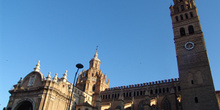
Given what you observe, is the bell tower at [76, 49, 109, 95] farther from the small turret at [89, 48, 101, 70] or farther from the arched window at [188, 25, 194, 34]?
the arched window at [188, 25, 194, 34]

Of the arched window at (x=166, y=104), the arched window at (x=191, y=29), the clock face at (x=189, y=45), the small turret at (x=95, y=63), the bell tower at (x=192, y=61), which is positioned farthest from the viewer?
the small turret at (x=95, y=63)

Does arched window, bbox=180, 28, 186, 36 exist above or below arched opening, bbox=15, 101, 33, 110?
above

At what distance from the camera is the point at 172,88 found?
43.5 meters

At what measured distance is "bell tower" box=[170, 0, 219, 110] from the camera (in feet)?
109

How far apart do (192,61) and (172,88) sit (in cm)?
914

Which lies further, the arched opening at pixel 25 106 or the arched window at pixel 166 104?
the arched window at pixel 166 104

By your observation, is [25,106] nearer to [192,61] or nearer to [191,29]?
[192,61]

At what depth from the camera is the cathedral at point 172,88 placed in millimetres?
34312

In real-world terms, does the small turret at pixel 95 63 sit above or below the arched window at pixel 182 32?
above

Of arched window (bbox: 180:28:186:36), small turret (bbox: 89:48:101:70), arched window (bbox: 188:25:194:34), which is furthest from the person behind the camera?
small turret (bbox: 89:48:101:70)

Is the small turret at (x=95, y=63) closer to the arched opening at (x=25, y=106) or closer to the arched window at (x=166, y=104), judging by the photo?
the arched opening at (x=25, y=106)

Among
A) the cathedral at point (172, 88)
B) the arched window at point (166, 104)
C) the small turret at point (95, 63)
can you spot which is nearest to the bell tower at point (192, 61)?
the cathedral at point (172, 88)

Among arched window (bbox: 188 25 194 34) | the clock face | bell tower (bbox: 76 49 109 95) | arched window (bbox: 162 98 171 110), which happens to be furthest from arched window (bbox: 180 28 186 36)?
bell tower (bbox: 76 49 109 95)

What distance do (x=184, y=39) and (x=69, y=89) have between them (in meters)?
29.7
